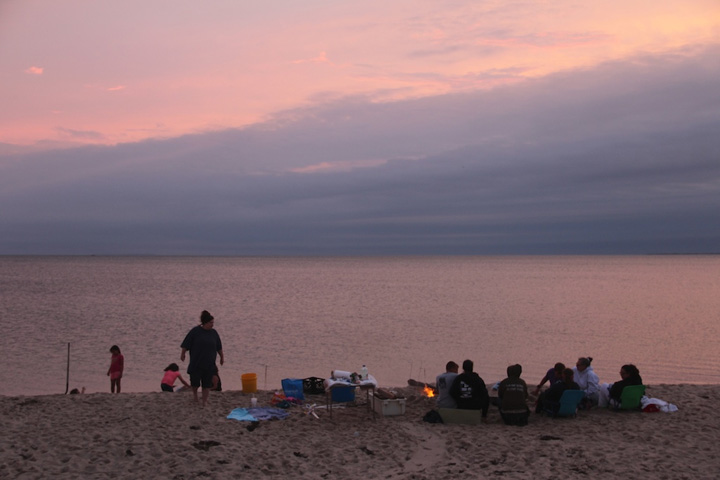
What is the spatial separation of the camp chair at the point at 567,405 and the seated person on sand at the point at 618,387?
2.37ft

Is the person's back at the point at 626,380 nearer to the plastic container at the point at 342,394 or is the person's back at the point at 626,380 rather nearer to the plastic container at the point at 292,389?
the plastic container at the point at 342,394

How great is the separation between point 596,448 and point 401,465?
105 inches

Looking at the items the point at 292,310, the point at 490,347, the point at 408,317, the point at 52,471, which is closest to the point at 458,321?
the point at 408,317

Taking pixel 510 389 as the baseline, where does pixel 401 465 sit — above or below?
below

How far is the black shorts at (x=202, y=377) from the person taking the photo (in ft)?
30.6

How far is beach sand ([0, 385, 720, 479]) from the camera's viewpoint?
699cm

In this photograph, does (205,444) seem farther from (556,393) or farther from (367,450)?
(556,393)

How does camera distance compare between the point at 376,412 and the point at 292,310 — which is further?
the point at 292,310

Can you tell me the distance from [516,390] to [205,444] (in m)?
4.68

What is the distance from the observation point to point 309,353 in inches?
797

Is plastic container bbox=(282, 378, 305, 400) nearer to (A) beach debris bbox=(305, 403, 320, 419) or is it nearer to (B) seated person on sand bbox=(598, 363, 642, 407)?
(A) beach debris bbox=(305, 403, 320, 419)

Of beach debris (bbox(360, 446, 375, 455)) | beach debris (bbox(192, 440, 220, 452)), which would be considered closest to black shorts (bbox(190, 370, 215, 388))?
beach debris (bbox(192, 440, 220, 452))

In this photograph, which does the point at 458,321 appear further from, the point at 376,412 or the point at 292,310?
the point at 376,412

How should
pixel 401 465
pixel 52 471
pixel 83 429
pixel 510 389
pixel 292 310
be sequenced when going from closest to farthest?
1. pixel 52 471
2. pixel 401 465
3. pixel 83 429
4. pixel 510 389
5. pixel 292 310
